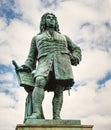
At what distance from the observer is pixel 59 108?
38.5ft

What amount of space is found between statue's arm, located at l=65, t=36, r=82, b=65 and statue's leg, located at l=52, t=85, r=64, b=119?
98cm

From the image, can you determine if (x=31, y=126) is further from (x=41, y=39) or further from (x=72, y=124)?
(x=41, y=39)

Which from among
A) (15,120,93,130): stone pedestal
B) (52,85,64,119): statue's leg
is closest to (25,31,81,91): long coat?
(52,85,64,119): statue's leg

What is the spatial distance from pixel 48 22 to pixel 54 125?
317cm

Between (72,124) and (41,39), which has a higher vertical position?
(41,39)

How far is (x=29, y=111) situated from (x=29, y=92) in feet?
1.98

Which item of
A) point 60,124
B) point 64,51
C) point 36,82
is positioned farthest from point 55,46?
point 60,124

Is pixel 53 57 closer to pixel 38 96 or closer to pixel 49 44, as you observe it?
pixel 49 44

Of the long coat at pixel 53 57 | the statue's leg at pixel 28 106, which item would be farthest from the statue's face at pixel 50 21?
the statue's leg at pixel 28 106

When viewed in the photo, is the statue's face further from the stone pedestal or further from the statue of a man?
the stone pedestal

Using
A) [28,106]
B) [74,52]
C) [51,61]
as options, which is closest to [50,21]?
[74,52]

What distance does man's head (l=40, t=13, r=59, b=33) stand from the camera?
12.5 meters

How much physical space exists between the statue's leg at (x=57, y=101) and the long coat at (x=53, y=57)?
0.19 m

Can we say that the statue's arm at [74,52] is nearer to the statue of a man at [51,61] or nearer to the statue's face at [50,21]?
the statue of a man at [51,61]
